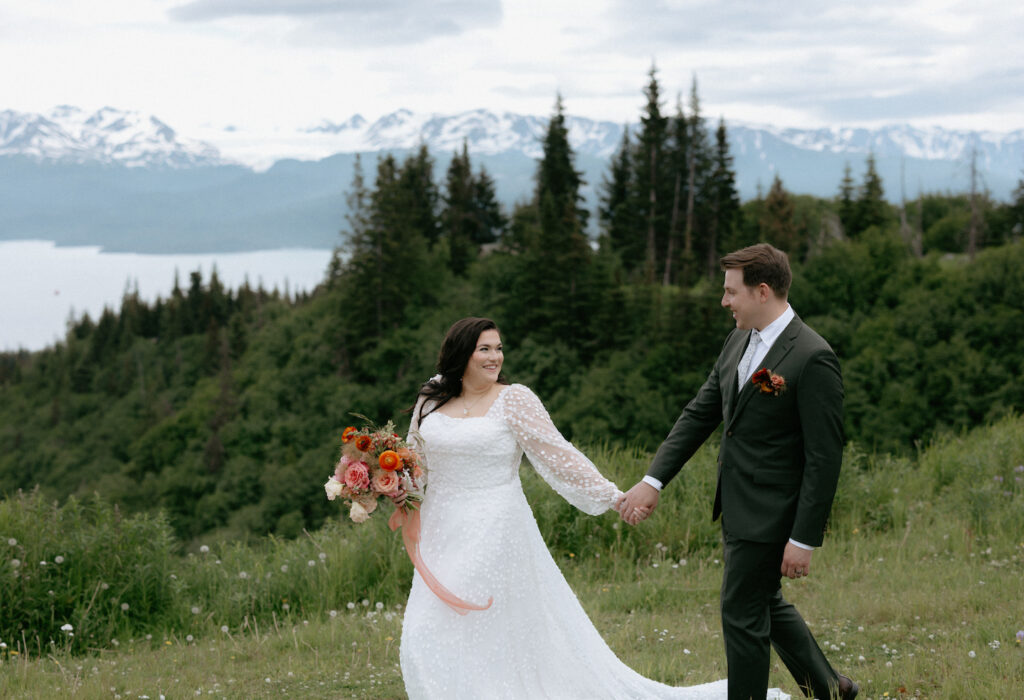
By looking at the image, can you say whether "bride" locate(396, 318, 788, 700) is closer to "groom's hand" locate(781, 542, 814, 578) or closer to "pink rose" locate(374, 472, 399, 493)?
"pink rose" locate(374, 472, 399, 493)

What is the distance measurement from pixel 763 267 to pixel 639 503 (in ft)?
4.49

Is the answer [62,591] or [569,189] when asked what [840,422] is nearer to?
[62,591]

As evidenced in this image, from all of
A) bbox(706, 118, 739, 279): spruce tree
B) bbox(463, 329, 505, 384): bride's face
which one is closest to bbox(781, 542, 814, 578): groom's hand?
bbox(463, 329, 505, 384): bride's face

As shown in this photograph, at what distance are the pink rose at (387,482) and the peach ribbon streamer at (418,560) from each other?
225 mm

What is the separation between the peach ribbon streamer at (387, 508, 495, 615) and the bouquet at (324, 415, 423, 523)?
15 centimetres

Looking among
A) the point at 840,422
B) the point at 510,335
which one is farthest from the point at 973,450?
the point at 510,335

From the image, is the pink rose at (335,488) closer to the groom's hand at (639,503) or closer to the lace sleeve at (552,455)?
the lace sleeve at (552,455)

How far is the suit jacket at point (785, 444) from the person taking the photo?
12.2ft

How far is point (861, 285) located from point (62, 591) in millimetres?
53064

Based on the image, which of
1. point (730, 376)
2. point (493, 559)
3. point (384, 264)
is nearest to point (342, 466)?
point (493, 559)

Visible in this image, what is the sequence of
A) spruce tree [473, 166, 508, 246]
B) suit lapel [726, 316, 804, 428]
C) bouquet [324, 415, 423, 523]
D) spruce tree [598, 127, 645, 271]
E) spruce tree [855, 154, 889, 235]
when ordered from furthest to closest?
spruce tree [473, 166, 508, 246] < spruce tree [598, 127, 645, 271] < spruce tree [855, 154, 889, 235] < bouquet [324, 415, 423, 523] < suit lapel [726, 316, 804, 428]

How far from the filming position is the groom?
372cm

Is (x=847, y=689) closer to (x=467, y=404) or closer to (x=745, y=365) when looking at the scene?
(x=745, y=365)

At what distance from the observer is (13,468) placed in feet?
308
